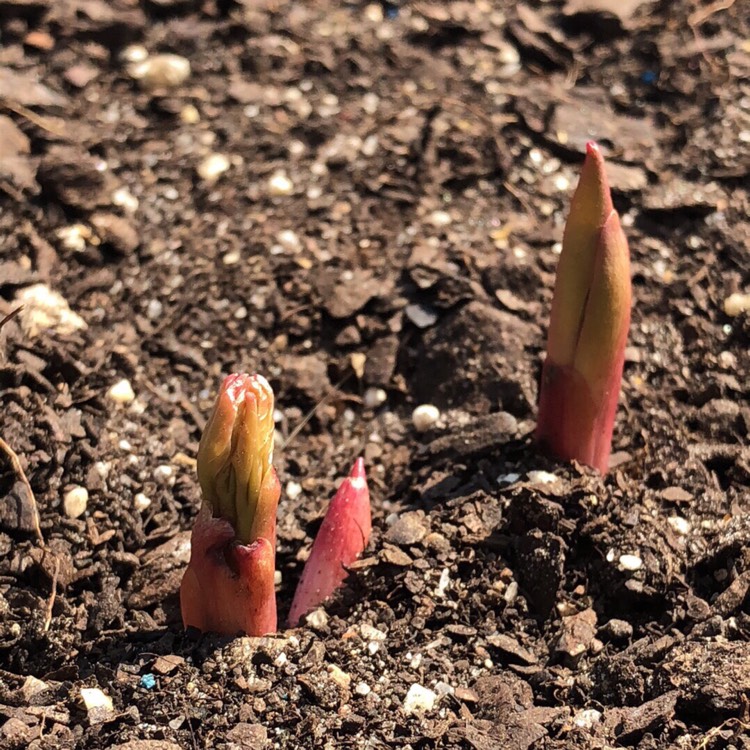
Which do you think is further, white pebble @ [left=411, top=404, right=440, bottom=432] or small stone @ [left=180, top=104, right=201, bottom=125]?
small stone @ [left=180, top=104, right=201, bottom=125]

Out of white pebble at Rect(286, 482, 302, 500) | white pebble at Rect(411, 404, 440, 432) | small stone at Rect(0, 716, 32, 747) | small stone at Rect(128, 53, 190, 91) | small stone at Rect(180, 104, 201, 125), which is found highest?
small stone at Rect(128, 53, 190, 91)

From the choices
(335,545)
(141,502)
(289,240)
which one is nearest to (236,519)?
(335,545)

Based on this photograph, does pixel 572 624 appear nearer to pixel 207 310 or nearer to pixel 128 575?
pixel 128 575

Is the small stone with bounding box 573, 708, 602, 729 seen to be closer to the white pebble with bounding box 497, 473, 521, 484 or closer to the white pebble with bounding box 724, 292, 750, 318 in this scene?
the white pebble with bounding box 497, 473, 521, 484

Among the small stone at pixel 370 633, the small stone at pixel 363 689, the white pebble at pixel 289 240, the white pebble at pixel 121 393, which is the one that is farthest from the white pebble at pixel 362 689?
the white pebble at pixel 289 240

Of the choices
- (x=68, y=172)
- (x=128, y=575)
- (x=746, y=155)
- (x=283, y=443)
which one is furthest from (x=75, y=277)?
(x=746, y=155)

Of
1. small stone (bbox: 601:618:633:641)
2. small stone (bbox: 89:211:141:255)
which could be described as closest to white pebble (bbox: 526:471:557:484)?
small stone (bbox: 601:618:633:641)
